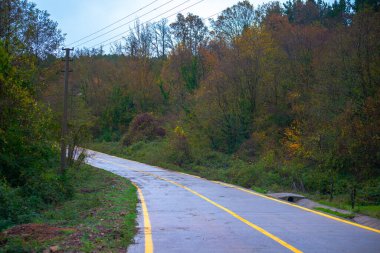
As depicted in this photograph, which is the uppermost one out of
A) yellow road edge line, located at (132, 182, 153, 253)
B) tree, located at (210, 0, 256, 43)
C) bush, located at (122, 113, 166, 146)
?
tree, located at (210, 0, 256, 43)

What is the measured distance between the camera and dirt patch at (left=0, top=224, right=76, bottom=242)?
10344 millimetres

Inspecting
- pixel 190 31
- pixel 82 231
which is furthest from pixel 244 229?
pixel 190 31

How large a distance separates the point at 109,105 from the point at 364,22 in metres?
51.1

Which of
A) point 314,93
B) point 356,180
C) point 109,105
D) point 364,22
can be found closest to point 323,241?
point 356,180

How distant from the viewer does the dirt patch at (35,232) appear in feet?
33.9

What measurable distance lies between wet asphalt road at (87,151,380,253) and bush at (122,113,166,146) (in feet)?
143

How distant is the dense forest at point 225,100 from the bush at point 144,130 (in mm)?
193

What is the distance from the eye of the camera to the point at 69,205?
19.1 m

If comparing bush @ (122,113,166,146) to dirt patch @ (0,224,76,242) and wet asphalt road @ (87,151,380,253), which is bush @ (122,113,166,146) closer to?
wet asphalt road @ (87,151,380,253)

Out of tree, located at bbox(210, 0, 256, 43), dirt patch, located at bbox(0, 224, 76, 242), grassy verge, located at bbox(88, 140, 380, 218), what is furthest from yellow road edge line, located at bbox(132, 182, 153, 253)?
tree, located at bbox(210, 0, 256, 43)

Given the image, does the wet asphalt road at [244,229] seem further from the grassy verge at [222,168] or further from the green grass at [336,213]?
the grassy verge at [222,168]

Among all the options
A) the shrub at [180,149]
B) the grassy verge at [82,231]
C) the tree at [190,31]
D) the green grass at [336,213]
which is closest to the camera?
the grassy verge at [82,231]

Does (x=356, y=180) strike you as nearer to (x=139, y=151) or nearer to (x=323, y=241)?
(x=323, y=241)

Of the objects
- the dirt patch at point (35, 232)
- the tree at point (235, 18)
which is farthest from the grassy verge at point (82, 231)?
the tree at point (235, 18)
